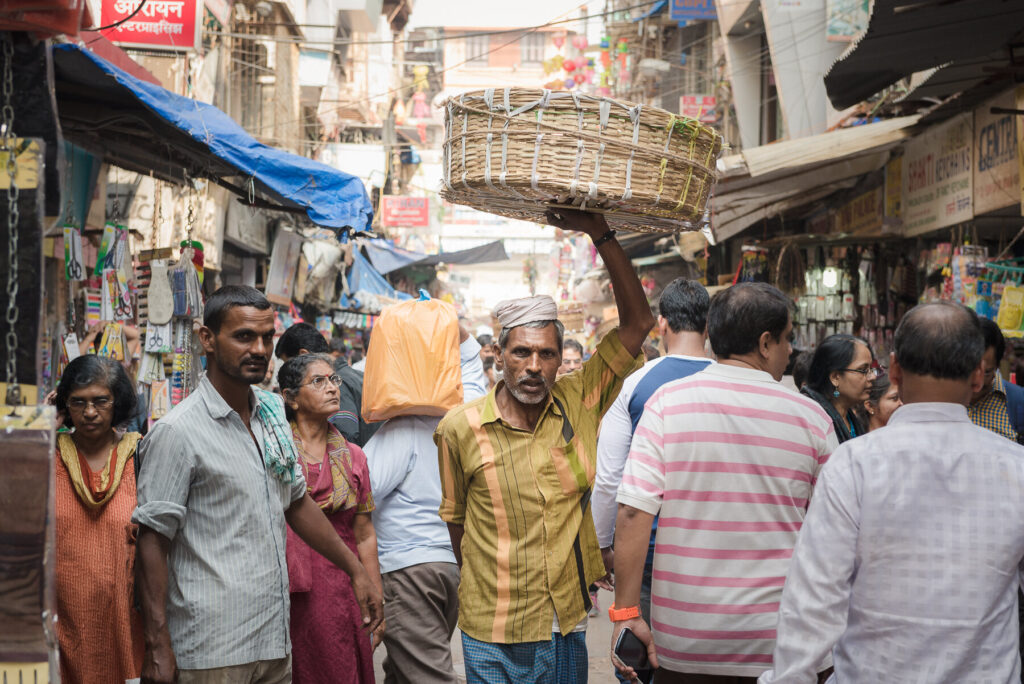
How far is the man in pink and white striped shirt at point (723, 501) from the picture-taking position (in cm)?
303

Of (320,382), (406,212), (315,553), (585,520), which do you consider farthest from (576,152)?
(406,212)

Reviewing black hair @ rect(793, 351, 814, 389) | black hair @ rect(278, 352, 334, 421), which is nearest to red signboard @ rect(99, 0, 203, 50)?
black hair @ rect(278, 352, 334, 421)

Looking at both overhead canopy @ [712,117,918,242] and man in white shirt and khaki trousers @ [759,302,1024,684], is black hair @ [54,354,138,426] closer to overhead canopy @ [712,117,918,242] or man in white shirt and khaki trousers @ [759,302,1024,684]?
man in white shirt and khaki trousers @ [759,302,1024,684]

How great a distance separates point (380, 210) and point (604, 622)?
2225cm

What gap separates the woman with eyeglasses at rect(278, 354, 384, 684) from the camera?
4328 mm

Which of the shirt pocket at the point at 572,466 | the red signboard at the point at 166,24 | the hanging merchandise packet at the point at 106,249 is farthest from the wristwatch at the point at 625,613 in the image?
the red signboard at the point at 166,24

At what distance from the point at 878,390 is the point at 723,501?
7.98 ft

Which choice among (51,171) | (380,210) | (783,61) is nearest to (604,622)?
(51,171)

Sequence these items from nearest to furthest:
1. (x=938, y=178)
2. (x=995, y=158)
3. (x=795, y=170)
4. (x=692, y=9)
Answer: (x=995, y=158), (x=938, y=178), (x=795, y=170), (x=692, y=9)

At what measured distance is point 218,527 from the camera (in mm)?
3252

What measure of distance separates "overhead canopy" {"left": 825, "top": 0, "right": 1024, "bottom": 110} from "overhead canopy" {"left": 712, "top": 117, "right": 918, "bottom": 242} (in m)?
1.68

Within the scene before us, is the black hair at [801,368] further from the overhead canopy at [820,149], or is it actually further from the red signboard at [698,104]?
the red signboard at [698,104]

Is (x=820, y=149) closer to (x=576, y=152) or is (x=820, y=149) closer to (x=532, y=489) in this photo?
(x=532, y=489)

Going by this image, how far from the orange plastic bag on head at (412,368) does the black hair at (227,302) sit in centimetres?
116
